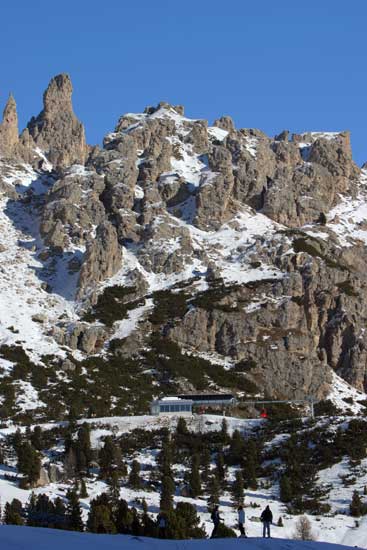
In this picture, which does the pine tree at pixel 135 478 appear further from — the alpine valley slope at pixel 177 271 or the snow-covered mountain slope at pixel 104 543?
the alpine valley slope at pixel 177 271

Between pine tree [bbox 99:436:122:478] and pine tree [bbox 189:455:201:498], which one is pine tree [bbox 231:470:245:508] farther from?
pine tree [bbox 99:436:122:478]

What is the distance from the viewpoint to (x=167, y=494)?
63750mm

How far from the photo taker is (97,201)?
545ft

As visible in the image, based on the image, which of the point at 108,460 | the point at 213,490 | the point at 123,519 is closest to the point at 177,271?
the point at 108,460

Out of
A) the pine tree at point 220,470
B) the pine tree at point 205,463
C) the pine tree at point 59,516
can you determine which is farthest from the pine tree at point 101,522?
the pine tree at point 205,463

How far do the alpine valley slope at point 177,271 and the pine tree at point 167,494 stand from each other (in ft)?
129

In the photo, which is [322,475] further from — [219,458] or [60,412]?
[60,412]

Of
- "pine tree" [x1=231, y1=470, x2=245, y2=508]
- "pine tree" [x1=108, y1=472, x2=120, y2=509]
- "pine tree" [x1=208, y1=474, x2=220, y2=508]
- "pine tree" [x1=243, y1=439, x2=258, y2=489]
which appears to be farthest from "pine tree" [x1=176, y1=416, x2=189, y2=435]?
"pine tree" [x1=231, y1=470, x2=245, y2=508]

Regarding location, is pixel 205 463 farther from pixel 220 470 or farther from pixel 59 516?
pixel 59 516

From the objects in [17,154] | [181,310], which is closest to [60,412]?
[181,310]

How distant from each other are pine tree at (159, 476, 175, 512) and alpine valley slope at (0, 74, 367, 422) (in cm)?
3921

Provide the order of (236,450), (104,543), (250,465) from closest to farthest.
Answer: (104,543)
(250,465)
(236,450)

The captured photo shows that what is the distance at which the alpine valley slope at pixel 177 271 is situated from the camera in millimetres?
128500

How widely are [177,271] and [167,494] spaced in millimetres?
90698
